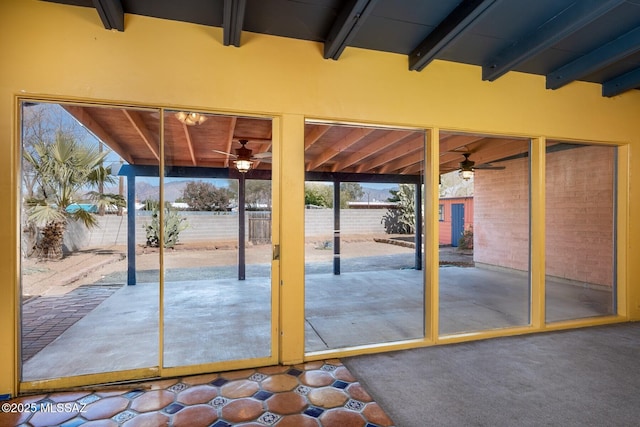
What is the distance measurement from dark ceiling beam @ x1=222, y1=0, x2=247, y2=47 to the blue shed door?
213 inches

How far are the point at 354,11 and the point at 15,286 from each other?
10.8 feet

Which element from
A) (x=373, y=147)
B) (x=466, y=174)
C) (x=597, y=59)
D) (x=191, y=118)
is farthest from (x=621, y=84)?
(x=191, y=118)

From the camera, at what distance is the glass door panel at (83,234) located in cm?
268

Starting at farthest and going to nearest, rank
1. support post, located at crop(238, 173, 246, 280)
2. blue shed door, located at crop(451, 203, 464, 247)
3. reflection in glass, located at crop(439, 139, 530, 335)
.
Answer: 1. blue shed door, located at crop(451, 203, 464, 247)
2. support post, located at crop(238, 173, 246, 280)
3. reflection in glass, located at crop(439, 139, 530, 335)

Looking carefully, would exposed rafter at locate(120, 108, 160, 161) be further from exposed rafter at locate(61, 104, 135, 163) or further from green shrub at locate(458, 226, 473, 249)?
green shrub at locate(458, 226, 473, 249)

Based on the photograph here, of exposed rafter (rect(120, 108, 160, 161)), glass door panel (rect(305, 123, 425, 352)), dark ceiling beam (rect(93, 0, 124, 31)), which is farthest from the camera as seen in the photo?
glass door panel (rect(305, 123, 425, 352))

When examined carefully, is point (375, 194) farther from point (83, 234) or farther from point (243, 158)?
point (83, 234)

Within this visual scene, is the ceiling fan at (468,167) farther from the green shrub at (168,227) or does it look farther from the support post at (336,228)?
the green shrub at (168,227)

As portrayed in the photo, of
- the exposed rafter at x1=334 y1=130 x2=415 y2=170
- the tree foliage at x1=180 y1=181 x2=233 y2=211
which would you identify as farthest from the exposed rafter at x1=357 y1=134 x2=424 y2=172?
the tree foliage at x1=180 y1=181 x2=233 y2=211

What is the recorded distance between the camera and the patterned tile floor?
2.05m

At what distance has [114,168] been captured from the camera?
361 cm

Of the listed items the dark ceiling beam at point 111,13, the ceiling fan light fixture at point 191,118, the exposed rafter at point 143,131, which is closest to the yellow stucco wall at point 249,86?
the dark ceiling beam at point 111,13

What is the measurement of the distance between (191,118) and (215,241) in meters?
2.15

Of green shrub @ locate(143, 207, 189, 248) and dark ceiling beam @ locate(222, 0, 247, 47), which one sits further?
green shrub @ locate(143, 207, 189, 248)
